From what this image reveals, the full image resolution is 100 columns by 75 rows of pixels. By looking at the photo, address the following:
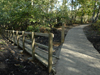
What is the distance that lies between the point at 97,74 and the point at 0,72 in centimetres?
336

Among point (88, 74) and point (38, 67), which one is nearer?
point (88, 74)

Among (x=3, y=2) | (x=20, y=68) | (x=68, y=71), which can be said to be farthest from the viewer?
(x=3, y=2)

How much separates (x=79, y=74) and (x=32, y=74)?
5.75ft

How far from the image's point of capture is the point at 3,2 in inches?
565

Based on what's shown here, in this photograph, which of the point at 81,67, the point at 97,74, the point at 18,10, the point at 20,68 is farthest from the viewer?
the point at 18,10

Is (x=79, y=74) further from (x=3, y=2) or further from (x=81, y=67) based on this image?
(x=3, y=2)

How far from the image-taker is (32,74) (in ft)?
11.2

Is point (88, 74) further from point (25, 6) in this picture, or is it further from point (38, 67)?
point (25, 6)

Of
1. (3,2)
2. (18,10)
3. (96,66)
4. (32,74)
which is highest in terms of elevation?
(3,2)

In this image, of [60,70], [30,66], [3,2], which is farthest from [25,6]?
[60,70]

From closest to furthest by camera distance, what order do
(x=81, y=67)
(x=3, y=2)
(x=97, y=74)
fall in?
(x=97, y=74)
(x=81, y=67)
(x=3, y=2)

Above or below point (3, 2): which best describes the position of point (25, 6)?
below

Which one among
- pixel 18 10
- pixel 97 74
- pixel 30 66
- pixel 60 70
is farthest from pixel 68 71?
pixel 18 10

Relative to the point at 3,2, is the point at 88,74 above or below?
below
